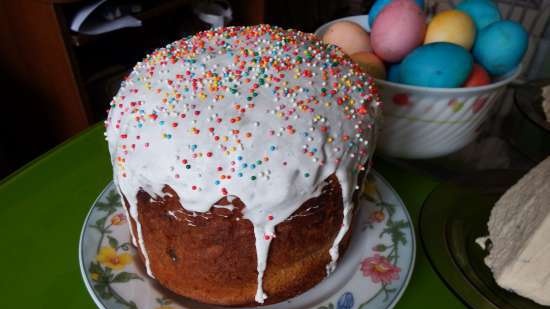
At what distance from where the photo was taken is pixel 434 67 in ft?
2.92

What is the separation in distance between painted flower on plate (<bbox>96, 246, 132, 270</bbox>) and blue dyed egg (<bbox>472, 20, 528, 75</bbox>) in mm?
846

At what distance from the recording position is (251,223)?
659mm

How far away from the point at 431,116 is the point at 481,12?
12.4 inches

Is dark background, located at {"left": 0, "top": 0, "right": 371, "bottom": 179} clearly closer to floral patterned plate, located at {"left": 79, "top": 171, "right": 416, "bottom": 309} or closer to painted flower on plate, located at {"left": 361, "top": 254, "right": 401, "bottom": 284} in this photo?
floral patterned plate, located at {"left": 79, "top": 171, "right": 416, "bottom": 309}

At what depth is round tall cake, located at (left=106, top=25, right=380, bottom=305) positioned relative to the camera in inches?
24.1

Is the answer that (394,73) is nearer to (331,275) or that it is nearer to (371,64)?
(371,64)

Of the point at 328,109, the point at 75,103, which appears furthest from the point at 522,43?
the point at 75,103

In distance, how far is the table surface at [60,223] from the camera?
0.79 meters

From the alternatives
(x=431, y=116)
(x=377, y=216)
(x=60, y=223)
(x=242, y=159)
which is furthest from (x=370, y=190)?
(x=60, y=223)

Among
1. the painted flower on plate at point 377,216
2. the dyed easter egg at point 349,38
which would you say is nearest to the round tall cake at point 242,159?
the painted flower on plate at point 377,216

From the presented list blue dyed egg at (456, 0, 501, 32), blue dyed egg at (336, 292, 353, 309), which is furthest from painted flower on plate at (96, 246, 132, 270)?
blue dyed egg at (456, 0, 501, 32)

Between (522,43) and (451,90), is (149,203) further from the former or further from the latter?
(522,43)

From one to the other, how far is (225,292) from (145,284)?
0.14m

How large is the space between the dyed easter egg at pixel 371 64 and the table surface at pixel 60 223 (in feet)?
0.73
